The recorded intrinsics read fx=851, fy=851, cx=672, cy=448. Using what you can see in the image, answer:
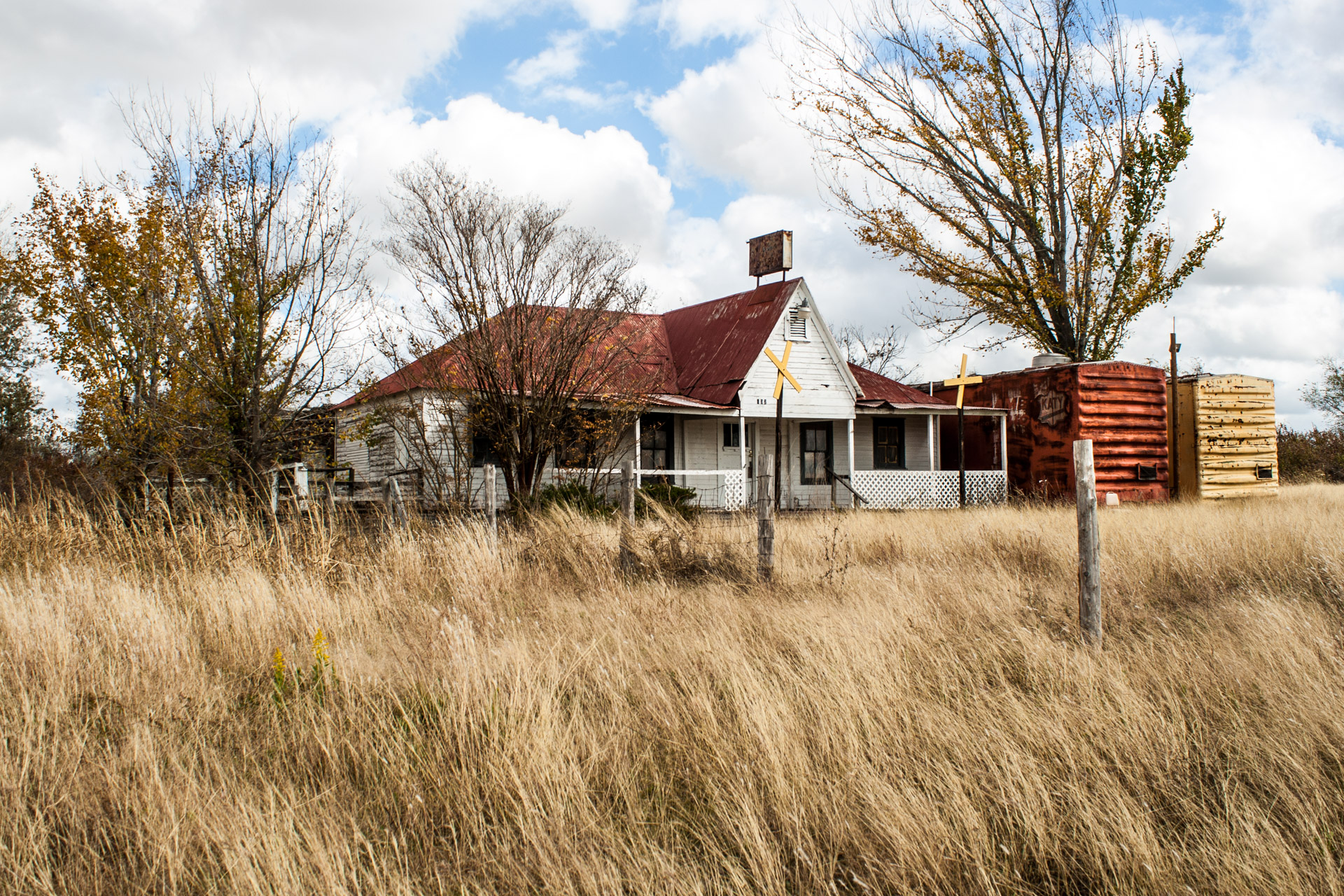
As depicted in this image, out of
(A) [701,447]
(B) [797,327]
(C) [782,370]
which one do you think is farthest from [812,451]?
(C) [782,370]

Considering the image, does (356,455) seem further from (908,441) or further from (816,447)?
(908,441)

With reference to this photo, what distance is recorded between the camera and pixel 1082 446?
212 inches

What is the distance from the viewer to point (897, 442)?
24.3 meters

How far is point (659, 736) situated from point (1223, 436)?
22002mm

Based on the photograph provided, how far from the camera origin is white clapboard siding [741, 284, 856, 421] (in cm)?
2053

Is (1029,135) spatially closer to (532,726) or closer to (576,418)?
(576,418)

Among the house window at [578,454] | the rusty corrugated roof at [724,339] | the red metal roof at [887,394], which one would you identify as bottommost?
the house window at [578,454]

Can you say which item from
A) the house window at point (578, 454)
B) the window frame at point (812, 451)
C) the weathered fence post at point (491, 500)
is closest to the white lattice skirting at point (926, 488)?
the window frame at point (812, 451)

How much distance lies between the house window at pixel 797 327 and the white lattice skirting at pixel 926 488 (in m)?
3.66

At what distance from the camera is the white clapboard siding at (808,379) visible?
2053 centimetres

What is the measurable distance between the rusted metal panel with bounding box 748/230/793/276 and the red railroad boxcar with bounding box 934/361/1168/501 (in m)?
6.58

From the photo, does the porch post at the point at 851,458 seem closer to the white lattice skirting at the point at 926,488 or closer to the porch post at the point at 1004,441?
the white lattice skirting at the point at 926,488

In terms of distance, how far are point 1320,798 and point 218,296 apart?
11.6 meters

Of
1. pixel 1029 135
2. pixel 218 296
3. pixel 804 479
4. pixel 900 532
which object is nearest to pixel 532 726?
pixel 900 532
